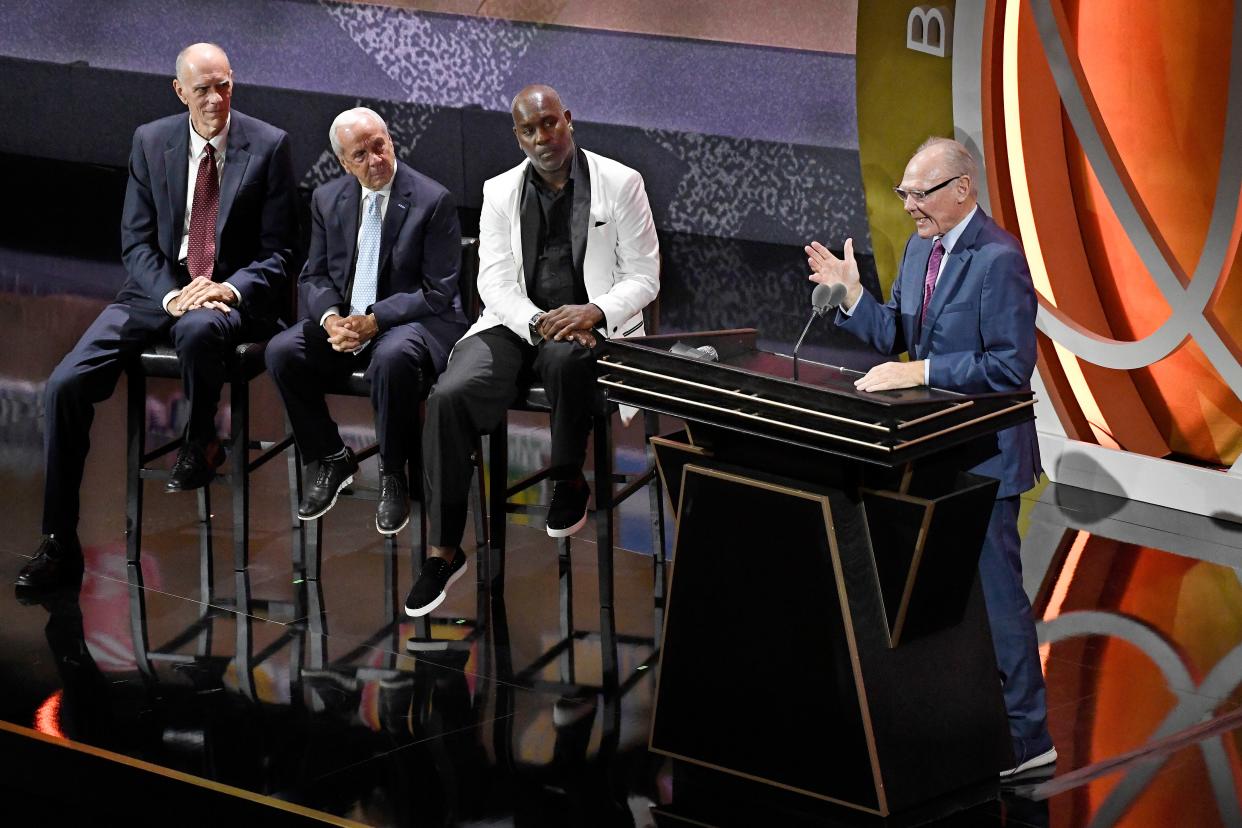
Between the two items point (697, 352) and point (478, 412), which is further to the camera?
point (478, 412)

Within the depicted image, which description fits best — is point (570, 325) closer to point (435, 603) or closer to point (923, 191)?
point (435, 603)

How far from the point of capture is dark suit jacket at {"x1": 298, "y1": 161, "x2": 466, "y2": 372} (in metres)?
4.38

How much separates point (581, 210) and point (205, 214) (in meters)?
1.16

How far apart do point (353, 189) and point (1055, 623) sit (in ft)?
7.65

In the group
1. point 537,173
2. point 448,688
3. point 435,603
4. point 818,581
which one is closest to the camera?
point 818,581

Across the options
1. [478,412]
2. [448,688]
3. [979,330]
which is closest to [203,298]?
[478,412]

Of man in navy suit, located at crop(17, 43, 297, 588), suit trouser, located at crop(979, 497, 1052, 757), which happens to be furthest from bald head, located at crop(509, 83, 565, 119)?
suit trouser, located at crop(979, 497, 1052, 757)

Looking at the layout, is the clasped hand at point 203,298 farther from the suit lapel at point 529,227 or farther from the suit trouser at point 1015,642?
the suit trouser at point 1015,642

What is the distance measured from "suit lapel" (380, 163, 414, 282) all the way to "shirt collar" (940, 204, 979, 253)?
5.88 feet

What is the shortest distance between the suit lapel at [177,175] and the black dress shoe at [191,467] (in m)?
0.61

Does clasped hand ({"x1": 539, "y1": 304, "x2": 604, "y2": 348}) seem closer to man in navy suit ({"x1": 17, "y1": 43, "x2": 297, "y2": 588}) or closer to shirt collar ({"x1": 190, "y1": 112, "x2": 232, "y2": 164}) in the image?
man in navy suit ({"x1": 17, "y1": 43, "x2": 297, "y2": 588})

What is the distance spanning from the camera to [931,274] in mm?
3270

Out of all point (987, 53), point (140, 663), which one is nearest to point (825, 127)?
point (987, 53)

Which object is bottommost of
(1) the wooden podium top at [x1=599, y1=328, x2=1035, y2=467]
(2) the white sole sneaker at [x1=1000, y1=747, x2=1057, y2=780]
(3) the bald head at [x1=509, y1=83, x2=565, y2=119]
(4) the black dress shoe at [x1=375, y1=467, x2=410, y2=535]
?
(2) the white sole sneaker at [x1=1000, y1=747, x2=1057, y2=780]
